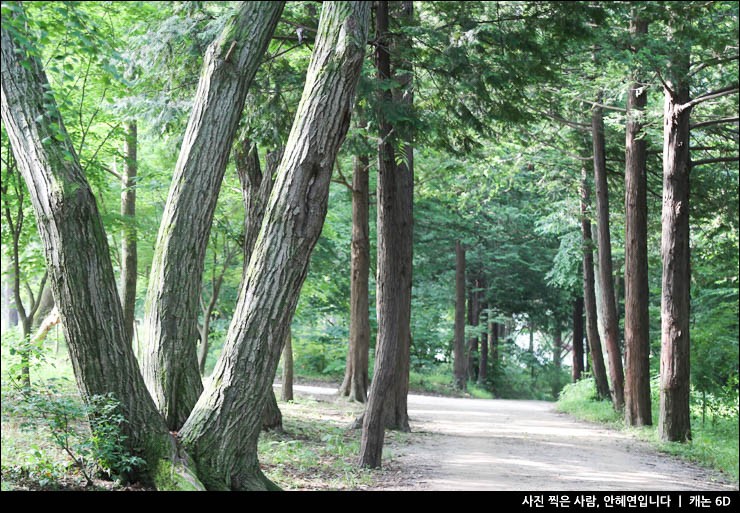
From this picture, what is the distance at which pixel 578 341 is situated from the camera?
3086cm

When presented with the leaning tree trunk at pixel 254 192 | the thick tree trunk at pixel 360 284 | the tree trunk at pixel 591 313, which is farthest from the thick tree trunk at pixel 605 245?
the leaning tree trunk at pixel 254 192

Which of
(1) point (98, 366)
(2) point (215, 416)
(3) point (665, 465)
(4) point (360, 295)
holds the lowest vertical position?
(3) point (665, 465)

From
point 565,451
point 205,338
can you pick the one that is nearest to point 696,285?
point 565,451

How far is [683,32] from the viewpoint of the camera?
11102mm

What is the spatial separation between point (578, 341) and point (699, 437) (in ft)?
58.9

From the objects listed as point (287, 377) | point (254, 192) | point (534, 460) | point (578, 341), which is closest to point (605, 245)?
point (287, 377)

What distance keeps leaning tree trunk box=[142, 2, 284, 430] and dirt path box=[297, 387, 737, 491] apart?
2879 mm

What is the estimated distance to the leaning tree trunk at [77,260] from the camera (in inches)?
235

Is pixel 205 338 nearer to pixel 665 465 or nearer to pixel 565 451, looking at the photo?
pixel 565 451

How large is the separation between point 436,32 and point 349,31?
2466 millimetres

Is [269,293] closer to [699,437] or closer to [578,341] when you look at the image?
[699,437]

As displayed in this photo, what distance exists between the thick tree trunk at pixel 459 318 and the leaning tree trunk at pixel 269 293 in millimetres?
22333

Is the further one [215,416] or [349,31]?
[349,31]

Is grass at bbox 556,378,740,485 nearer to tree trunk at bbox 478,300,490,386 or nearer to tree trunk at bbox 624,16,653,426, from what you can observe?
tree trunk at bbox 624,16,653,426
